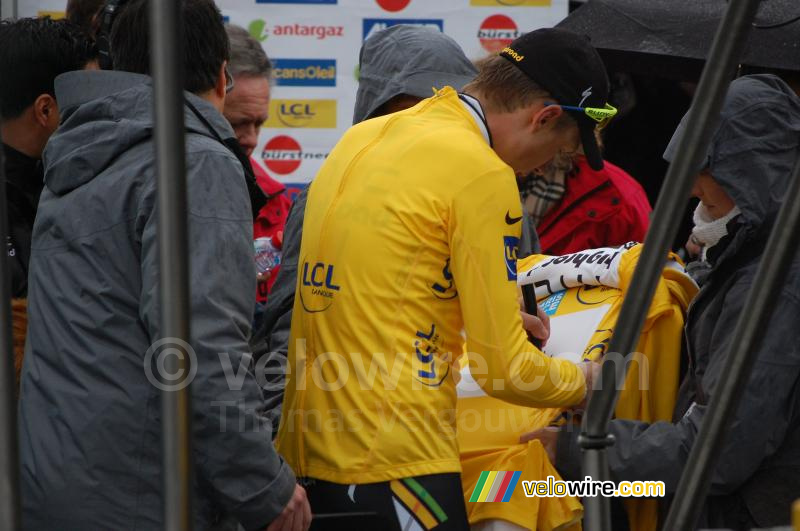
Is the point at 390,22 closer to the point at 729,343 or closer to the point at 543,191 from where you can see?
the point at 543,191

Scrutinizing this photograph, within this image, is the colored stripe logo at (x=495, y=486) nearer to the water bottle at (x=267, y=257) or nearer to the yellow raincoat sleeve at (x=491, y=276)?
the yellow raincoat sleeve at (x=491, y=276)

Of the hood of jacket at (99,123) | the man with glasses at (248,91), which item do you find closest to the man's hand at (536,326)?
the hood of jacket at (99,123)

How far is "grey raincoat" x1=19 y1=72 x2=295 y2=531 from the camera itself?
84.7 inches

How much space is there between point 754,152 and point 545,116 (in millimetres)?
520

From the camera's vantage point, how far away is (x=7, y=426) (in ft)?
4.86

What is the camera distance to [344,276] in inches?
95.7

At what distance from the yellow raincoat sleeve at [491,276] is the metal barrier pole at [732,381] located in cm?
70

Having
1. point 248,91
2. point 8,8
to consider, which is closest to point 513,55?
point 248,91

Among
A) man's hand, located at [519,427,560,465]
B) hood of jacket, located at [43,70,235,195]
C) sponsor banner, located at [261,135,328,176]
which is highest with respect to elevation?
hood of jacket, located at [43,70,235,195]

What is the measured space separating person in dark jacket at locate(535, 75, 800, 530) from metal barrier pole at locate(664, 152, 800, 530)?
0.95 metres

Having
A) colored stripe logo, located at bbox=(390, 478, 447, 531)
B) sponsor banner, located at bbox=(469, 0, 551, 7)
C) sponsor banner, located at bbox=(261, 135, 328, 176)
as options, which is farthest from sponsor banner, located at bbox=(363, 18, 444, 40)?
colored stripe logo, located at bbox=(390, 478, 447, 531)

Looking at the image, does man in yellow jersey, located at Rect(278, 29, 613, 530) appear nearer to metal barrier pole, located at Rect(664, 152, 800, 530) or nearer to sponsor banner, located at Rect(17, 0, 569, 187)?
metal barrier pole, located at Rect(664, 152, 800, 530)

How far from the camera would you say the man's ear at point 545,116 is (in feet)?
8.27

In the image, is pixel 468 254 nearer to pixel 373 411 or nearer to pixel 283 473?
pixel 373 411
